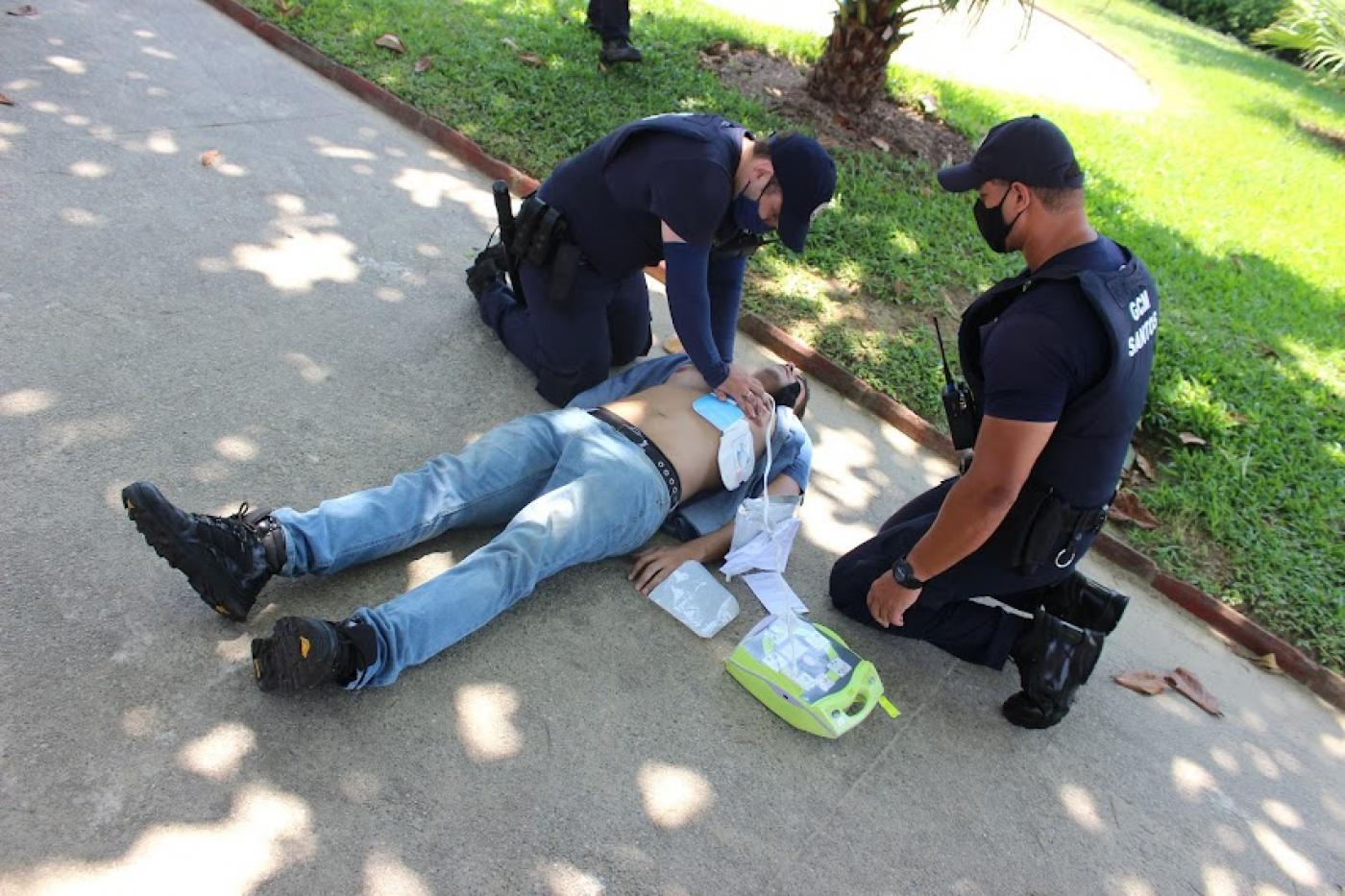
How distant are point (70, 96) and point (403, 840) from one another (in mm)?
4625

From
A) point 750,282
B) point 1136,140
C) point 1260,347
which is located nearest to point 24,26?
point 750,282

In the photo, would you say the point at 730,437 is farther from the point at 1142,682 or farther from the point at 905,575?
the point at 1142,682

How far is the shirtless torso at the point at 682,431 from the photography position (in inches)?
123

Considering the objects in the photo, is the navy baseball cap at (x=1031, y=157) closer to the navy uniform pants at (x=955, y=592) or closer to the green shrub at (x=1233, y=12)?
the navy uniform pants at (x=955, y=592)

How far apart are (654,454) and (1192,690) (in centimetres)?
222

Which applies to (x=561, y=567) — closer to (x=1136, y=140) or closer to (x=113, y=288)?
(x=113, y=288)

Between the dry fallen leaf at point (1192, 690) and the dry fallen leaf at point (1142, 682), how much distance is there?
0.05m

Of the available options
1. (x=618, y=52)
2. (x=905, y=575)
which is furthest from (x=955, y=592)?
(x=618, y=52)

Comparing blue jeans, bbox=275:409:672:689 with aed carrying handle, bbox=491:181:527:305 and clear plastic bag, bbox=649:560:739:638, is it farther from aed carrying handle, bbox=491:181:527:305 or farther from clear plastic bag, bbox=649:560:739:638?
aed carrying handle, bbox=491:181:527:305

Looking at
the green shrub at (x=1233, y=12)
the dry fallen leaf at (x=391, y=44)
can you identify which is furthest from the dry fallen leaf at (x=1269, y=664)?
the green shrub at (x=1233, y=12)

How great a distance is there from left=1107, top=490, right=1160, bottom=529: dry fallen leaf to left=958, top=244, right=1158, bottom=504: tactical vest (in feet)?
5.52

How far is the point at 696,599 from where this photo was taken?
3.12m

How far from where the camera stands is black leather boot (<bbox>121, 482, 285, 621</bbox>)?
2432mm

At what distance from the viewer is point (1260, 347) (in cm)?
557
